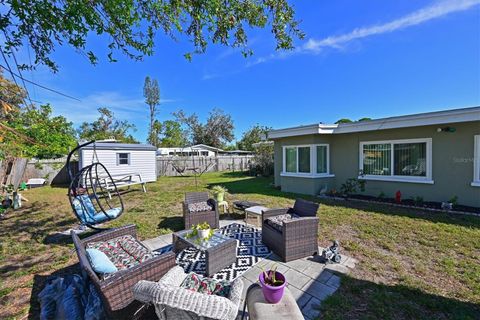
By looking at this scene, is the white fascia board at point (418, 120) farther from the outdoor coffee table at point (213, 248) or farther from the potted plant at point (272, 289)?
the potted plant at point (272, 289)

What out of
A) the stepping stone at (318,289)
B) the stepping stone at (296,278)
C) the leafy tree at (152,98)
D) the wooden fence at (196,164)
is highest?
the leafy tree at (152,98)

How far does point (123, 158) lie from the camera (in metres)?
12.4

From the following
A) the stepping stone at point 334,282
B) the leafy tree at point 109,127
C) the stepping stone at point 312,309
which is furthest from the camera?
the leafy tree at point 109,127

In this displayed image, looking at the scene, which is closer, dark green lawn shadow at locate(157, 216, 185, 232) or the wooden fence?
dark green lawn shadow at locate(157, 216, 185, 232)

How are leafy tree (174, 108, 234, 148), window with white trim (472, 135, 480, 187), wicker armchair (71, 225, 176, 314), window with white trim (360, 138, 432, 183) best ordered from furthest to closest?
1. leafy tree (174, 108, 234, 148)
2. window with white trim (360, 138, 432, 183)
3. window with white trim (472, 135, 480, 187)
4. wicker armchair (71, 225, 176, 314)

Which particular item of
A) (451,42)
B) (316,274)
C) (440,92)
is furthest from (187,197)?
(440,92)

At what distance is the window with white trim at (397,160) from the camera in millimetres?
6805

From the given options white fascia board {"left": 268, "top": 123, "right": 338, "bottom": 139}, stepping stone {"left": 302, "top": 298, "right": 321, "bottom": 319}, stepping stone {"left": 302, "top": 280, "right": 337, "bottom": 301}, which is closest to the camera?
stepping stone {"left": 302, "top": 298, "right": 321, "bottom": 319}

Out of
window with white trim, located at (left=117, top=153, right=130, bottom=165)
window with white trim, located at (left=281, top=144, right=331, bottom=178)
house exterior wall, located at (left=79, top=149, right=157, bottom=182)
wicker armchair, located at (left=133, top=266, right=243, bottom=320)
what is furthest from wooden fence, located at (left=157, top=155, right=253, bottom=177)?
wicker armchair, located at (left=133, top=266, right=243, bottom=320)

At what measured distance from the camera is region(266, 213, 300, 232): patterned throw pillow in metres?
3.69

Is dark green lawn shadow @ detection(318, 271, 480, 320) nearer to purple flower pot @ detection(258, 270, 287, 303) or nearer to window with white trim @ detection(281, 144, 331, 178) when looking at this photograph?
purple flower pot @ detection(258, 270, 287, 303)

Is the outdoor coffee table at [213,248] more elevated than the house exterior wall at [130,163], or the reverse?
the house exterior wall at [130,163]

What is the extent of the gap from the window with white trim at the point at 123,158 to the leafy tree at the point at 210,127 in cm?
1980

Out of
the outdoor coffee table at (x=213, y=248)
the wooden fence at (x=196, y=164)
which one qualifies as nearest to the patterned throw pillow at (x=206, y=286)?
the outdoor coffee table at (x=213, y=248)
